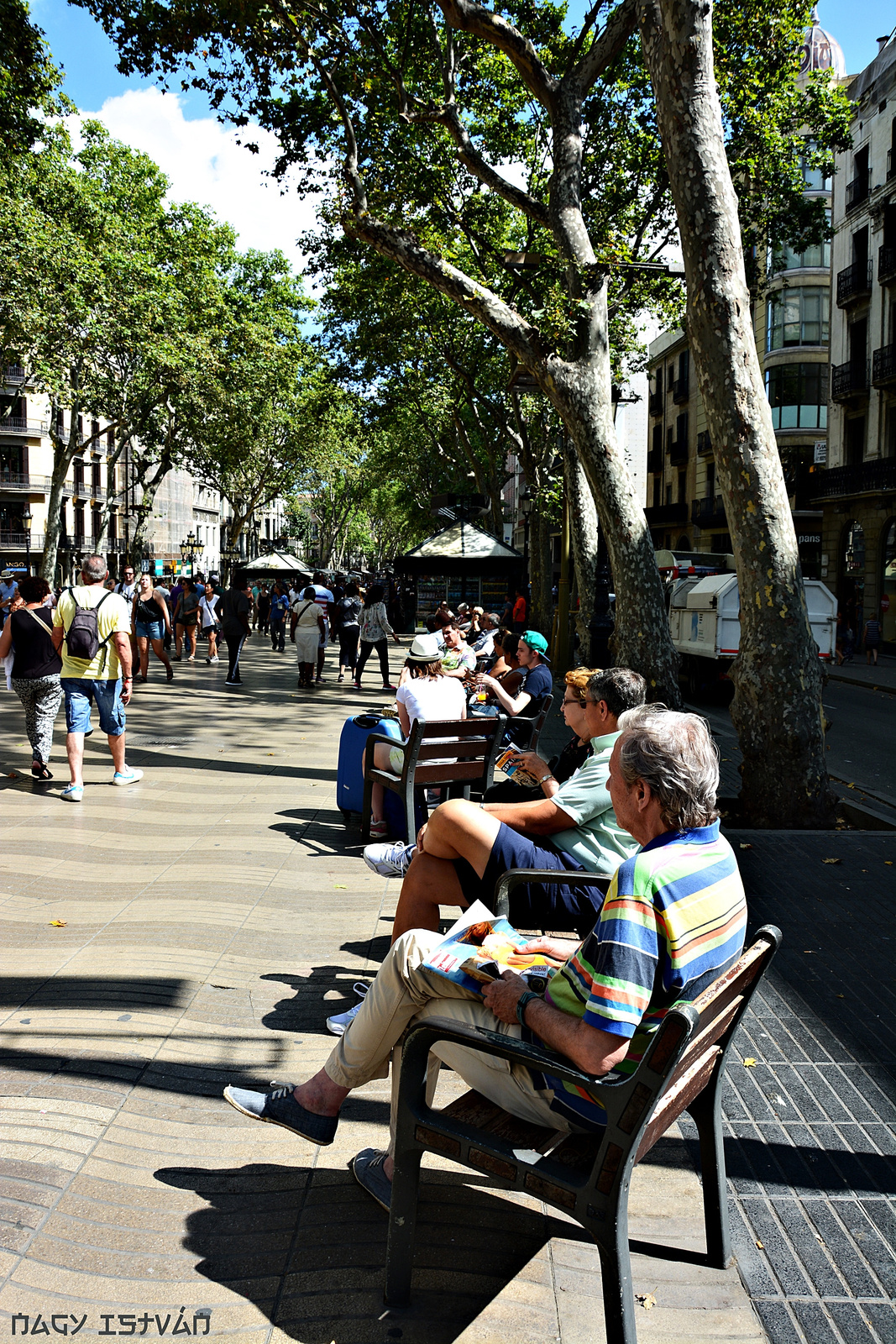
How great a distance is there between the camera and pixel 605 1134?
2.14m

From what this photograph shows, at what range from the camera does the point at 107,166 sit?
94.1 feet

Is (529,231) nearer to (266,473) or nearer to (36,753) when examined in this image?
(36,753)

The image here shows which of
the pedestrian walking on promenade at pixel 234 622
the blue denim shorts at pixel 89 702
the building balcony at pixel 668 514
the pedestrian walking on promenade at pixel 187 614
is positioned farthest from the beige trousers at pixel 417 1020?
the building balcony at pixel 668 514

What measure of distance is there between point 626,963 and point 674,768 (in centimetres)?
46

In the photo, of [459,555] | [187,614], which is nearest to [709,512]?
[459,555]

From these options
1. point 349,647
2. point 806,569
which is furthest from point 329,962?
point 806,569

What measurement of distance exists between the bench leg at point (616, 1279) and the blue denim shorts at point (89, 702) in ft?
21.6

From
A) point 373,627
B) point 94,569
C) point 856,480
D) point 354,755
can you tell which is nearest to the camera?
point 354,755

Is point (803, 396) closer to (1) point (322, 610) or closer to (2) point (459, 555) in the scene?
(2) point (459, 555)

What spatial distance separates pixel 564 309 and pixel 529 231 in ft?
29.9

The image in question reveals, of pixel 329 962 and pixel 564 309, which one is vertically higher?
pixel 564 309

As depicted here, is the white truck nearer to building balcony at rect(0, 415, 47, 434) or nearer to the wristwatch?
the wristwatch

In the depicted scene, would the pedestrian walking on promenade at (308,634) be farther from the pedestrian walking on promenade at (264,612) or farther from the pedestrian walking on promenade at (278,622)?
the pedestrian walking on promenade at (264,612)

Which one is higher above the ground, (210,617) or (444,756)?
(210,617)
